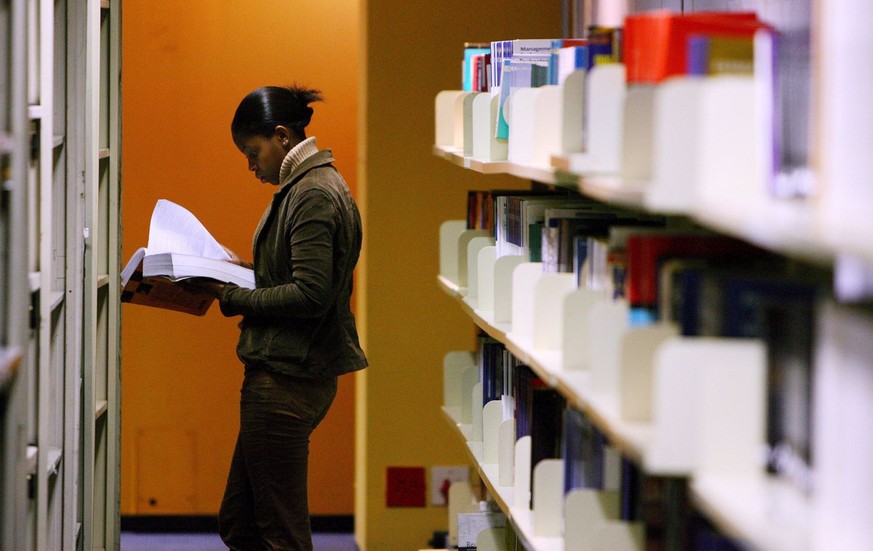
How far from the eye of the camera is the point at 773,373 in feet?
4.59

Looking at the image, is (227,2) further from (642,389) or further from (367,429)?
(642,389)

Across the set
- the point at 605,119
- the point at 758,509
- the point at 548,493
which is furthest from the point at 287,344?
the point at 758,509

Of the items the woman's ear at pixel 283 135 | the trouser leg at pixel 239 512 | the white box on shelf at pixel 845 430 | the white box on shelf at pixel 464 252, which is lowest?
the trouser leg at pixel 239 512

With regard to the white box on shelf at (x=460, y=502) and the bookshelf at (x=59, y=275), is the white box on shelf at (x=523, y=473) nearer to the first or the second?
the white box on shelf at (x=460, y=502)

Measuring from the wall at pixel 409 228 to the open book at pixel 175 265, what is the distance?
3.63 feet

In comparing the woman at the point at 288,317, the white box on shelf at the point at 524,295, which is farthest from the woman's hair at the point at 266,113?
the white box on shelf at the point at 524,295

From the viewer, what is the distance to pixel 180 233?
3.40 meters

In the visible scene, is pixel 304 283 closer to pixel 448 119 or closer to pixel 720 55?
pixel 448 119

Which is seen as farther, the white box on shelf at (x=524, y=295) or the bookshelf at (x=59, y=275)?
the white box on shelf at (x=524, y=295)

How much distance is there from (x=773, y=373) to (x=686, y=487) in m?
0.42

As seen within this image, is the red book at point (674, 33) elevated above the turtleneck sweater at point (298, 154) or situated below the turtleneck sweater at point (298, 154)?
above

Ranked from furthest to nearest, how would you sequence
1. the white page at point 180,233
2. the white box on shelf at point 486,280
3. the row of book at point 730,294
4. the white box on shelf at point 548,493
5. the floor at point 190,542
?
the floor at point 190,542
the white page at point 180,233
the white box on shelf at point 486,280
the white box on shelf at point 548,493
the row of book at point 730,294

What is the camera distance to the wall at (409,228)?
14.4 feet

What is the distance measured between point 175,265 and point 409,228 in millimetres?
1376
